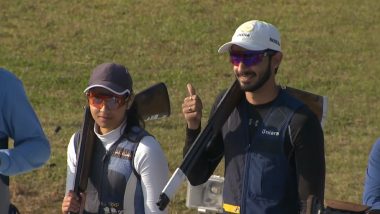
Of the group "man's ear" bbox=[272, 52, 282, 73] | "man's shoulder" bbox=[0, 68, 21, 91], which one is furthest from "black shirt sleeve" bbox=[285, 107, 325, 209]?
"man's shoulder" bbox=[0, 68, 21, 91]

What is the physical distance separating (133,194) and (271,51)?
3.53ft

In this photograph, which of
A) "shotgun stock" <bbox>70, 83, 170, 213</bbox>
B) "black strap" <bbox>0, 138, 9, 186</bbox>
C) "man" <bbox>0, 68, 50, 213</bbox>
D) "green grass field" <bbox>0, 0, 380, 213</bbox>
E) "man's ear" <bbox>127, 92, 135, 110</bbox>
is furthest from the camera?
"green grass field" <bbox>0, 0, 380, 213</bbox>

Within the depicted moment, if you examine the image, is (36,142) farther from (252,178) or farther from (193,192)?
(193,192)

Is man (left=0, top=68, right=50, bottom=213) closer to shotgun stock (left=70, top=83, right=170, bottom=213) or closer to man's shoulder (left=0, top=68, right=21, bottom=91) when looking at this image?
man's shoulder (left=0, top=68, right=21, bottom=91)

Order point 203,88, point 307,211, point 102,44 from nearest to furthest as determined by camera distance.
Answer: point 307,211 < point 203,88 < point 102,44

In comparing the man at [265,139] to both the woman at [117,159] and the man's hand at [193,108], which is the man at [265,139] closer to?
the man's hand at [193,108]

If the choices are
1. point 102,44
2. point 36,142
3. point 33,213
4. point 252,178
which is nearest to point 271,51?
point 252,178

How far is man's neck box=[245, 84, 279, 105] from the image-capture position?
6.18 meters

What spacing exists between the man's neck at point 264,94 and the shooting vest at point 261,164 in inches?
1.3

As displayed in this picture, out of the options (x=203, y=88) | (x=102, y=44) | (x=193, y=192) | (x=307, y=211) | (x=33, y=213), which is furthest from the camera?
(x=102, y=44)

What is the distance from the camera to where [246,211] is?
6.19 meters

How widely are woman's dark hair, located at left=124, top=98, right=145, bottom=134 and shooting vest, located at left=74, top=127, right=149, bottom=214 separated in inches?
1.6

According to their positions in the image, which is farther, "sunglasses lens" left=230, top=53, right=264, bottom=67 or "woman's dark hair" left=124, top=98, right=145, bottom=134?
"woman's dark hair" left=124, top=98, right=145, bottom=134

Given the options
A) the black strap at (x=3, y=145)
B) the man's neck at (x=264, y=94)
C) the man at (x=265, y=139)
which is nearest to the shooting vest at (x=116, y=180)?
the man at (x=265, y=139)
